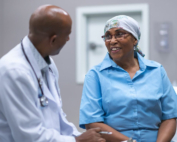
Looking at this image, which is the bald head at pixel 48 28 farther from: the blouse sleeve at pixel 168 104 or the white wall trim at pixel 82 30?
the white wall trim at pixel 82 30

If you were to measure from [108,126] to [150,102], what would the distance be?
33cm

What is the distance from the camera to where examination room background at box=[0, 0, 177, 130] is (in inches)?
168

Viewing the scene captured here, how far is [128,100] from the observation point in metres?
1.89

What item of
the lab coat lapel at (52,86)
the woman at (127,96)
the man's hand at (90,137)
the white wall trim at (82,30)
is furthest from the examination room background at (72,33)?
the man's hand at (90,137)

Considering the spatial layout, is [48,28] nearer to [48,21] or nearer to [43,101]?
[48,21]

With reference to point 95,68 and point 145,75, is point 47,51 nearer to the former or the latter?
point 95,68

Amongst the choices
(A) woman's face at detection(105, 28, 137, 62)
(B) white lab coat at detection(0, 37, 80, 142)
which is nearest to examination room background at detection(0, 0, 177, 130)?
(A) woman's face at detection(105, 28, 137, 62)

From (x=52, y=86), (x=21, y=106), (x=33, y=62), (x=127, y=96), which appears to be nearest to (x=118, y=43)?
(x=127, y=96)

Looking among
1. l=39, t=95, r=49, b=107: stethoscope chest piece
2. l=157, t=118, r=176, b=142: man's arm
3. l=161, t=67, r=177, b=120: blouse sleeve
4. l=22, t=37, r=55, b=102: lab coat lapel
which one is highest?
l=22, t=37, r=55, b=102: lab coat lapel

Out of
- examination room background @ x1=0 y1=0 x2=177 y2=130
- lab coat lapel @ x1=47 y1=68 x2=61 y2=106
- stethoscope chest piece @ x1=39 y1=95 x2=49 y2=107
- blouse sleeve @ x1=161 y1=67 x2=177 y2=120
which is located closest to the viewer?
stethoscope chest piece @ x1=39 y1=95 x2=49 y2=107

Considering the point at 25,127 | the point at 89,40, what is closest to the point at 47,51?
the point at 25,127

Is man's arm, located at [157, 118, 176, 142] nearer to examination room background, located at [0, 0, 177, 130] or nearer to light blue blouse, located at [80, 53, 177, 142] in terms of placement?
light blue blouse, located at [80, 53, 177, 142]

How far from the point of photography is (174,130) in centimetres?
198

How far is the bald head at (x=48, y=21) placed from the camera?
1.35 m
